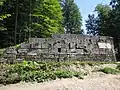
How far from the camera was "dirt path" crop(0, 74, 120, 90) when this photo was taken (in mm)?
8516

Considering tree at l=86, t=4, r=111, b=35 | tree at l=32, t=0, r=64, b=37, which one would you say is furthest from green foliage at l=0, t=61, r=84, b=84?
tree at l=86, t=4, r=111, b=35

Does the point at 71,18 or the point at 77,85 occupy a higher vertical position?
the point at 71,18

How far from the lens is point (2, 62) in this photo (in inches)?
453

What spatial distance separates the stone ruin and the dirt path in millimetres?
2821

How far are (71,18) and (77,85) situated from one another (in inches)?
1466

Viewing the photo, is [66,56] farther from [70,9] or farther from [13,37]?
[70,9]

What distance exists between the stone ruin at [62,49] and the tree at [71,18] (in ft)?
104

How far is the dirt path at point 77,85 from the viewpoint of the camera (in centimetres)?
852

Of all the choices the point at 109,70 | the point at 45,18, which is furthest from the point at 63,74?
the point at 45,18

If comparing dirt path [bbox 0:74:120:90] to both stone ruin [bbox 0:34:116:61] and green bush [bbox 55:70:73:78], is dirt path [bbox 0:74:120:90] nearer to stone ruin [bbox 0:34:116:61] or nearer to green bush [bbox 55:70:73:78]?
green bush [bbox 55:70:73:78]

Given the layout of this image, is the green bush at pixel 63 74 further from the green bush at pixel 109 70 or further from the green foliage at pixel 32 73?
the green bush at pixel 109 70

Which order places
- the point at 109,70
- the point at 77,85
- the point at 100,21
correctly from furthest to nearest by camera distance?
the point at 100,21 → the point at 109,70 → the point at 77,85

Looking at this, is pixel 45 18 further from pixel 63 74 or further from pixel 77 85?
pixel 77 85

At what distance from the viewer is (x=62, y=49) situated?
12.3m
